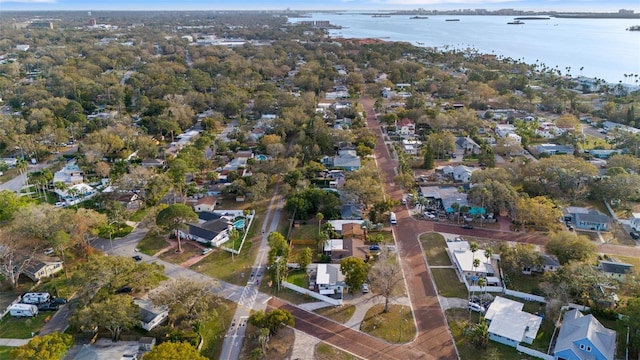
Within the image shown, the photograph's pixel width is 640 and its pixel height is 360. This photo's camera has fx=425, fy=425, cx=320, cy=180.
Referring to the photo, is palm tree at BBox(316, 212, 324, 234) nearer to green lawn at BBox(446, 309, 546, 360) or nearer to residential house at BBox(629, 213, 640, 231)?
green lawn at BBox(446, 309, 546, 360)

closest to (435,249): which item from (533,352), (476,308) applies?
(476,308)

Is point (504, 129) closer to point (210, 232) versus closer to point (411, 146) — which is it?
point (411, 146)

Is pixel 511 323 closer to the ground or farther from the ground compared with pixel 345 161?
closer to the ground

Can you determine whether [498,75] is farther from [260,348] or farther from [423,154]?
[260,348]

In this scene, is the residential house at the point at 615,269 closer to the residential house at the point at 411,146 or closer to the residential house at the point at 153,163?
the residential house at the point at 411,146

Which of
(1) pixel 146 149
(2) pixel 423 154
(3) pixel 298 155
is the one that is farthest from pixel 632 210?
(1) pixel 146 149

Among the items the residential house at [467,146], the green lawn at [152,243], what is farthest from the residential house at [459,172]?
the green lawn at [152,243]
